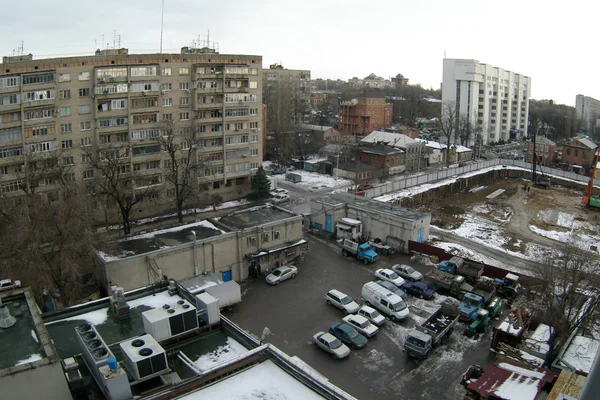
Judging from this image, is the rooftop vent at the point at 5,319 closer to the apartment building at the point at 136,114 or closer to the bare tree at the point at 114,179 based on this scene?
the bare tree at the point at 114,179

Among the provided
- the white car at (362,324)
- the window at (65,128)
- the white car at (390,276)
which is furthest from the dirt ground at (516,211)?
the window at (65,128)

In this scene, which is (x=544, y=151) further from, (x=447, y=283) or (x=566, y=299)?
(x=566, y=299)

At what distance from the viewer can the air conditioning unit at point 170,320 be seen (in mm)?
10625

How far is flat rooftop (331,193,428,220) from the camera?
24.1 meters

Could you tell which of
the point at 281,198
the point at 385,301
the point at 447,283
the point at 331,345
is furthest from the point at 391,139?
the point at 331,345

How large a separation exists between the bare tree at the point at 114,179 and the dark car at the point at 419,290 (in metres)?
13.7

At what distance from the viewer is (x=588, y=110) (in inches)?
2955

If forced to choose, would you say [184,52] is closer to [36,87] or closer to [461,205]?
[36,87]

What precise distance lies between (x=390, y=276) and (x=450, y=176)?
23.0 m

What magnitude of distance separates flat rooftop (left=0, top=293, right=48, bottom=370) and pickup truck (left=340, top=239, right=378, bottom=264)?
14.3m

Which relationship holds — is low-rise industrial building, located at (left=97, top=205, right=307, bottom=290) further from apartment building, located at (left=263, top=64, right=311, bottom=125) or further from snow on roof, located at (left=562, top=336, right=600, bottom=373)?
apartment building, located at (left=263, top=64, right=311, bottom=125)

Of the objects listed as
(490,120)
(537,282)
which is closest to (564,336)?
(537,282)

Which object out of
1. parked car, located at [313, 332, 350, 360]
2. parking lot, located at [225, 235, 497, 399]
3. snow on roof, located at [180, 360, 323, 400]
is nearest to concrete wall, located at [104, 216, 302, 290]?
parking lot, located at [225, 235, 497, 399]

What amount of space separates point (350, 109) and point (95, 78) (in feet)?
116
